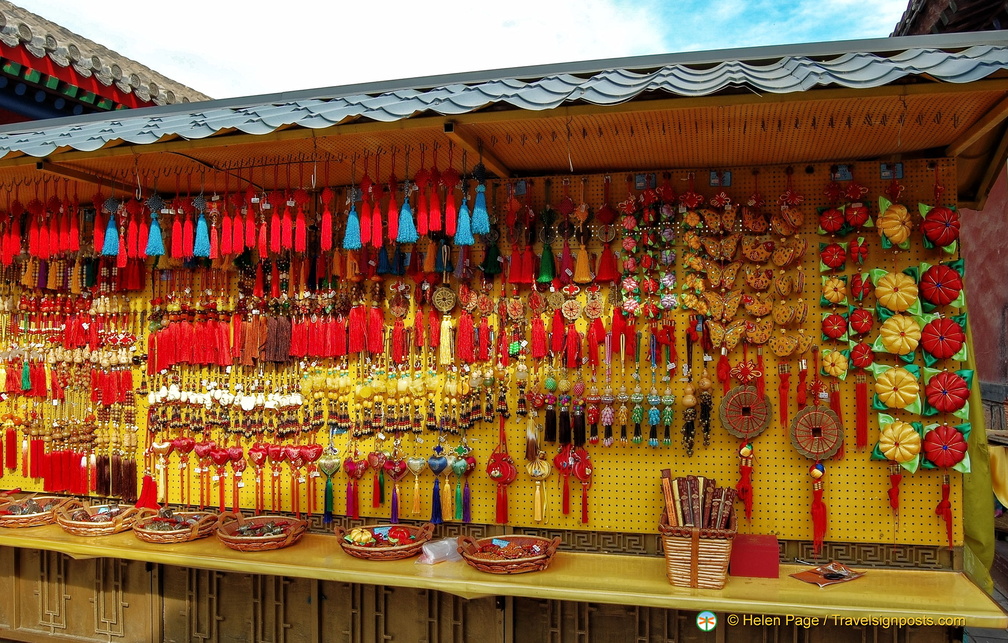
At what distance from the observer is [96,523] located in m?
3.82

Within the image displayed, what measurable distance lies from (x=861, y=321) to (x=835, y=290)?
0.17 metres

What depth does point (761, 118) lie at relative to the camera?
2812 mm

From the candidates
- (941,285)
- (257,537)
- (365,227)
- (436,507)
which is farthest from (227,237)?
(941,285)

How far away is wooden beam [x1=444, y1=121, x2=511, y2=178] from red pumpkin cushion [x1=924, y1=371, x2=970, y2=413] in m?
2.12

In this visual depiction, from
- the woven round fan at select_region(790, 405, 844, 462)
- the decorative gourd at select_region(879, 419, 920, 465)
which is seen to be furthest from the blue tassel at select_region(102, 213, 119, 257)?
the decorative gourd at select_region(879, 419, 920, 465)

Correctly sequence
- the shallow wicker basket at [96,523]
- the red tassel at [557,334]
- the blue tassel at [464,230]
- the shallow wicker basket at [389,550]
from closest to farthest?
the blue tassel at [464,230], the shallow wicker basket at [389,550], the red tassel at [557,334], the shallow wicker basket at [96,523]

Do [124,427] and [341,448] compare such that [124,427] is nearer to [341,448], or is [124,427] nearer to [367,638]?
[341,448]

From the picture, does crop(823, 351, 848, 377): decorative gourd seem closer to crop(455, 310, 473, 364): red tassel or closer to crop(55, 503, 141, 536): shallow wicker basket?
crop(455, 310, 473, 364): red tassel

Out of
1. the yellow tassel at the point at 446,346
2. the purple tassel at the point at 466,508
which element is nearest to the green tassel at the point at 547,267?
the yellow tassel at the point at 446,346

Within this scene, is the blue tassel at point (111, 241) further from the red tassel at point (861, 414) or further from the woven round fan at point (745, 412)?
the red tassel at point (861, 414)

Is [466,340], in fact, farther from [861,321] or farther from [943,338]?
[943,338]

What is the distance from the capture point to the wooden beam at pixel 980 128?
105 inches

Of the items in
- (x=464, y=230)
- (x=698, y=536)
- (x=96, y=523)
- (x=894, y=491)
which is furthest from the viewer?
(x=96, y=523)

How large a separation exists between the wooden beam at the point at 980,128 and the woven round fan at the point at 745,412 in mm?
1325
